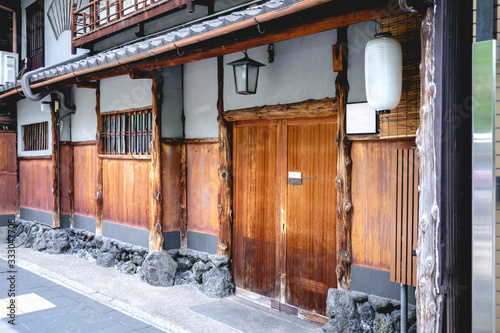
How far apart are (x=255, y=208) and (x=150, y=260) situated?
2684mm

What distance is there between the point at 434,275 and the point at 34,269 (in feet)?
30.6

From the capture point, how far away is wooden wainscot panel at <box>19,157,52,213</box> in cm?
1322

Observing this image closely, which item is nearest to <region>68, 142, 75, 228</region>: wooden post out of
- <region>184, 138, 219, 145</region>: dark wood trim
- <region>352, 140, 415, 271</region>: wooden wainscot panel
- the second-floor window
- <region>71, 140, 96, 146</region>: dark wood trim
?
<region>71, 140, 96, 146</region>: dark wood trim

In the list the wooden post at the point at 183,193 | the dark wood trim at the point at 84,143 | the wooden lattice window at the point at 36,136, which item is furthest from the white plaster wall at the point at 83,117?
the wooden post at the point at 183,193

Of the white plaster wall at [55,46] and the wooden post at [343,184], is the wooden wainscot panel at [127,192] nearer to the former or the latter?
the white plaster wall at [55,46]

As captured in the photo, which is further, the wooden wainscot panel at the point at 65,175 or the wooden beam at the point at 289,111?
the wooden wainscot panel at the point at 65,175

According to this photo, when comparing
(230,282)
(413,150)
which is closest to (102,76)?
(230,282)

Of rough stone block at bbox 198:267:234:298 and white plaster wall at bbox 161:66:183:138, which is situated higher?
white plaster wall at bbox 161:66:183:138

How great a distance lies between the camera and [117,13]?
10.1 meters

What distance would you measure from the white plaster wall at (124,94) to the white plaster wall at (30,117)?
3.26 m

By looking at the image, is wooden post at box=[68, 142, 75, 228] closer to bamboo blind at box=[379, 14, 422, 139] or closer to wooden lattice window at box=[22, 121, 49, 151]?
wooden lattice window at box=[22, 121, 49, 151]

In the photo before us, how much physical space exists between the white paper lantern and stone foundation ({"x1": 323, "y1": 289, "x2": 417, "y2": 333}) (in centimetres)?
263

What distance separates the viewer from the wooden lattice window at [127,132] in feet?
31.2

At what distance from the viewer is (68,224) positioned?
1260cm
